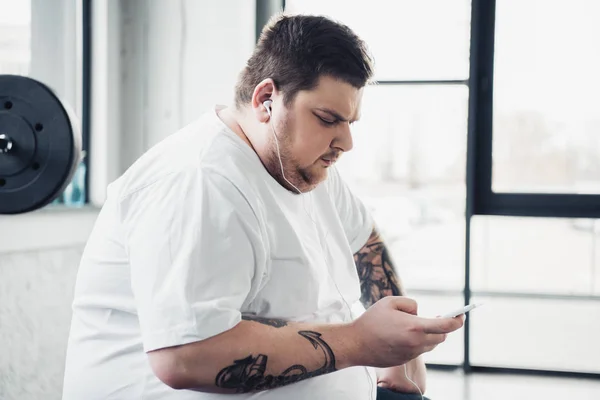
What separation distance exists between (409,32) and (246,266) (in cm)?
203

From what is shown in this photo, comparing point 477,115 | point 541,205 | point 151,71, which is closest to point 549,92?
point 477,115

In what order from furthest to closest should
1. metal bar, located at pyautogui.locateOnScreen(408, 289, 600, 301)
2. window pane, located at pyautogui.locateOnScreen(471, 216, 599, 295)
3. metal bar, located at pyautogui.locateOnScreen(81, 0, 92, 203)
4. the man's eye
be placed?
metal bar, located at pyautogui.locateOnScreen(408, 289, 600, 301) < window pane, located at pyautogui.locateOnScreen(471, 216, 599, 295) < metal bar, located at pyautogui.locateOnScreen(81, 0, 92, 203) < the man's eye

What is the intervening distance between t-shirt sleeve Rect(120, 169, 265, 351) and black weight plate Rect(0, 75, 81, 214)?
0.40 feet

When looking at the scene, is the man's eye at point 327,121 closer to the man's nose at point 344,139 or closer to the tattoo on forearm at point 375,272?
the man's nose at point 344,139

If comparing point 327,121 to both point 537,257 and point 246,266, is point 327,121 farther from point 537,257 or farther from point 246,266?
point 537,257

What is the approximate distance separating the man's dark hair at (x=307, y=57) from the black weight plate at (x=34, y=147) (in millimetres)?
312

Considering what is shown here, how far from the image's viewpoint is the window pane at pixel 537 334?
2873 mm

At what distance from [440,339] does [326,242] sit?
297mm

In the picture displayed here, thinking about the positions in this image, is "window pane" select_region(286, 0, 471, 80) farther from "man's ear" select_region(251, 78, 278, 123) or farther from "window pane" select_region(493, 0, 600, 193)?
"man's ear" select_region(251, 78, 278, 123)

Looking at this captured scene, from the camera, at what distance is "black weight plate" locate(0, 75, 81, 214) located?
861mm

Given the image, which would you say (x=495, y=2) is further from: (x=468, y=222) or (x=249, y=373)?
(x=249, y=373)

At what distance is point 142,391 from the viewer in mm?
896

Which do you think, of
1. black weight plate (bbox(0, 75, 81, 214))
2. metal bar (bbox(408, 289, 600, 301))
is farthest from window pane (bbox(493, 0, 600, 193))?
black weight plate (bbox(0, 75, 81, 214))

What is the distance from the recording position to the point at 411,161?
296cm
